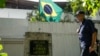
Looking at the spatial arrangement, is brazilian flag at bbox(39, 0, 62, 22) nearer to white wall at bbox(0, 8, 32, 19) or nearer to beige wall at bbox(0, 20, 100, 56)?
beige wall at bbox(0, 20, 100, 56)

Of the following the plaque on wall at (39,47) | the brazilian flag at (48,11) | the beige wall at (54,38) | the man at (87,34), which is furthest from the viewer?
the brazilian flag at (48,11)

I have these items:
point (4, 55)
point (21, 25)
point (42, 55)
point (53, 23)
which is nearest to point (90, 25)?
point (42, 55)

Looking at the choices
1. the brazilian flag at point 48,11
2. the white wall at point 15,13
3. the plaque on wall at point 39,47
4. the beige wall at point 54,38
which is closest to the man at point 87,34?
the plaque on wall at point 39,47

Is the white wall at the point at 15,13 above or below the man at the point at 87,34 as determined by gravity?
above

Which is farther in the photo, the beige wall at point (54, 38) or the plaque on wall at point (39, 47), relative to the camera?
the beige wall at point (54, 38)

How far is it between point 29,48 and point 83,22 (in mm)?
3642

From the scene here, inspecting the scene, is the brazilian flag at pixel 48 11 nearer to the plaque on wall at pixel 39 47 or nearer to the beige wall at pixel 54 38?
the beige wall at pixel 54 38

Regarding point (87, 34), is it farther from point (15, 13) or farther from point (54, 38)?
point (15, 13)

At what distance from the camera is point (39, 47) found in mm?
8602

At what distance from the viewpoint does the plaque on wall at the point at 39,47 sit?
28.2 feet

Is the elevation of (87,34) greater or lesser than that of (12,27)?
greater

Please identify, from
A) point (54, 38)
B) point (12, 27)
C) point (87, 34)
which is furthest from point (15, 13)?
point (87, 34)

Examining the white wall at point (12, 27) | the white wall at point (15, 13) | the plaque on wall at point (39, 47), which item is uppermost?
the white wall at point (15, 13)

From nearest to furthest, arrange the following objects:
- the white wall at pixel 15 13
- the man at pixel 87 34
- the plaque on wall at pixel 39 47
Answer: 1. the man at pixel 87 34
2. the plaque on wall at pixel 39 47
3. the white wall at pixel 15 13
